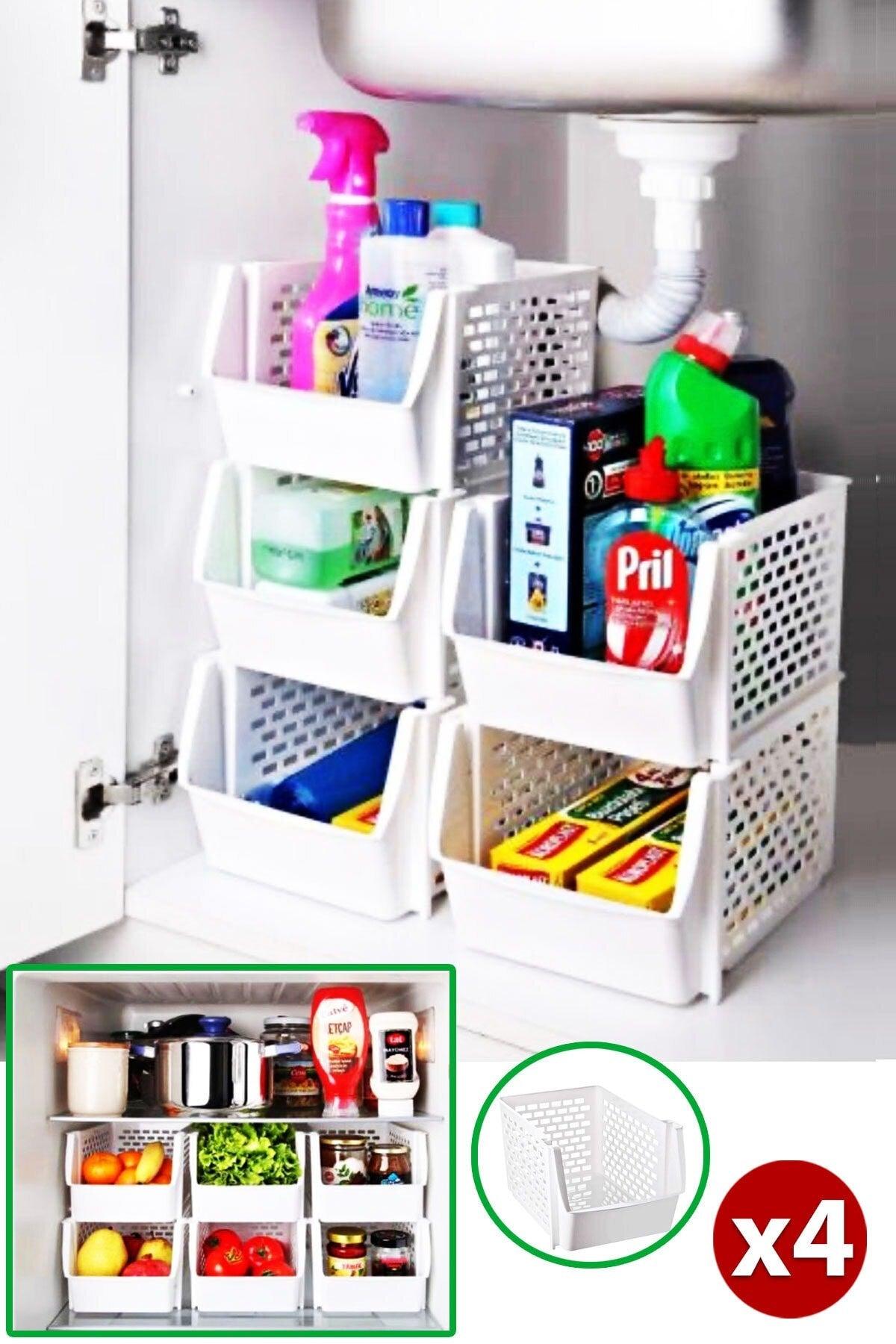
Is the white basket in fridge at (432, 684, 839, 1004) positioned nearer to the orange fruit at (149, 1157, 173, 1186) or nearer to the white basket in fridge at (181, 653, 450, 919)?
the white basket in fridge at (181, 653, 450, 919)

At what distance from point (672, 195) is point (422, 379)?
246 mm

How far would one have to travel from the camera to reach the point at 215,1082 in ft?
4.77

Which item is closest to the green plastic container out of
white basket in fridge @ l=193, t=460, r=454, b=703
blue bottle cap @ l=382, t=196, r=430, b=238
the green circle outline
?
white basket in fridge @ l=193, t=460, r=454, b=703

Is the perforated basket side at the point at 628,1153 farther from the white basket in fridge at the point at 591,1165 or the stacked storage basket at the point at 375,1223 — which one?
the stacked storage basket at the point at 375,1223

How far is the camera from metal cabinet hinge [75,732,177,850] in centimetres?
171

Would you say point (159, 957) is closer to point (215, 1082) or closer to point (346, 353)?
point (215, 1082)

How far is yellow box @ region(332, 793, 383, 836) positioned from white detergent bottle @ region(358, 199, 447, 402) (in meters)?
0.36

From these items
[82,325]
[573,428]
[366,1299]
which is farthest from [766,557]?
[366,1299]

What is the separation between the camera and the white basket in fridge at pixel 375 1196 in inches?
50.1

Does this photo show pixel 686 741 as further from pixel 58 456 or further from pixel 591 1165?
pixel 58 456

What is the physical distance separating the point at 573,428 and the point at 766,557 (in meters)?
0.18

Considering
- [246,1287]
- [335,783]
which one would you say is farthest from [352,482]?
[246,1287]

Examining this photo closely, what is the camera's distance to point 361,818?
177 cm

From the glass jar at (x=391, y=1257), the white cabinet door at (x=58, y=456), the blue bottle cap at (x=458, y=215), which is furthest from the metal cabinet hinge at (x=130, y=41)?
the glass jar at (x=391, y=1257)
